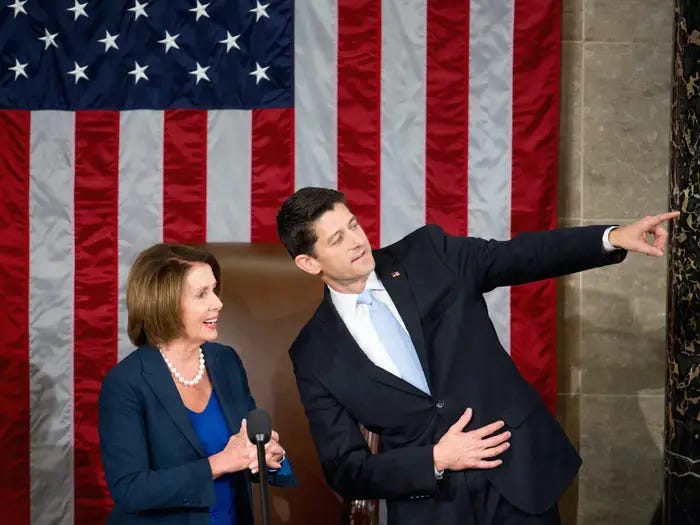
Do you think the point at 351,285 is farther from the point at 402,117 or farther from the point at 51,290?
the point at 51,290

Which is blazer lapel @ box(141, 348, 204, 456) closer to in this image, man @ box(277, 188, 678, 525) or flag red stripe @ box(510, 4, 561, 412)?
man @ box(277, 188, 678, 525)

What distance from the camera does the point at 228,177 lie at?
14.5 feet

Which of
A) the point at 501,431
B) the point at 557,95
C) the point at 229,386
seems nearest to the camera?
the point at 501,431

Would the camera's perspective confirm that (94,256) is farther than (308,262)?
Result: Yes

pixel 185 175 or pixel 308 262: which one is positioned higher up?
pixel 185 175

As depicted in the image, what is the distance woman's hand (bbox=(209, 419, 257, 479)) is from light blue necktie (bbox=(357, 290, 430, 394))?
47cm

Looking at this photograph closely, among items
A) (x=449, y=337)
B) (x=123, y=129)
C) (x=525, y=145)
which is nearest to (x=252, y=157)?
(x=123, y=129)

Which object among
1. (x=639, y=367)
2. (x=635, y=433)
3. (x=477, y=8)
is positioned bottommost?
(x=635, y=433)

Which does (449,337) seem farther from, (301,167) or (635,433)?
(635,433)

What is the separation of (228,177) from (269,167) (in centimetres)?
19

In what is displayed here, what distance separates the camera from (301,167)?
439 cm

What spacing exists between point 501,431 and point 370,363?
0.41m

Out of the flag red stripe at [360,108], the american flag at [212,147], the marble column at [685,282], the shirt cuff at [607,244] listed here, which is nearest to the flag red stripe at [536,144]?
the american flag at [212,147]

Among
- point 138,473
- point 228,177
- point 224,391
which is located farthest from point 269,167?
point 138,473
